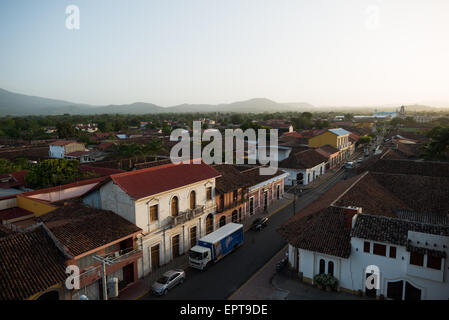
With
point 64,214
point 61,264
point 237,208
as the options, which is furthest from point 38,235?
point 237,208

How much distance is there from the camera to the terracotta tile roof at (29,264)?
47.4 feet

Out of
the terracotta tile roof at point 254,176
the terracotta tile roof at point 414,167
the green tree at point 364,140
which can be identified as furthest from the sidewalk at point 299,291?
the green tree at point 364,140

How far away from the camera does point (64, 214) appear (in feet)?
72.6

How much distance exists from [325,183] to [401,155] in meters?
14.2

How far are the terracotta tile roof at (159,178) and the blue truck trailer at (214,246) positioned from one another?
469 cm

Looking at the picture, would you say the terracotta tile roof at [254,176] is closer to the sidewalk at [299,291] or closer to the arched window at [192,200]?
the arched window at [192,200]

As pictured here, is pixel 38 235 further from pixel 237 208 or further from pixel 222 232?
pixel 237 208

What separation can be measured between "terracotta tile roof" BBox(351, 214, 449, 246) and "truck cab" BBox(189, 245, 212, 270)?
10.2 m

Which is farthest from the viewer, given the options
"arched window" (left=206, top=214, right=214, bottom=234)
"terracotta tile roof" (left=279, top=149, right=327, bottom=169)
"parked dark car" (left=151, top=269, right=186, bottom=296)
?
"terracotta tile roof" (left=279, top=149, right=327, bottom=169)

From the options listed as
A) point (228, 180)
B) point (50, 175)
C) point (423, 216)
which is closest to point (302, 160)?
point (228, 180)

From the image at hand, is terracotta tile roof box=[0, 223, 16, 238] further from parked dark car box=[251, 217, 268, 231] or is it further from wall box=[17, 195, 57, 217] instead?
parked dark car box=[251, 217, 268, 231]

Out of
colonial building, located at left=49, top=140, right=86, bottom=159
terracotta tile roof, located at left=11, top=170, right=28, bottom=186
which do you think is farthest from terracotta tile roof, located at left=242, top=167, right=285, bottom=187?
colonial building, located at left=49, top=140, right=86, bottom=159

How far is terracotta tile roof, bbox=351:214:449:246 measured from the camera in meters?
18.2

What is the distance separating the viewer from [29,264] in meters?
15.8
